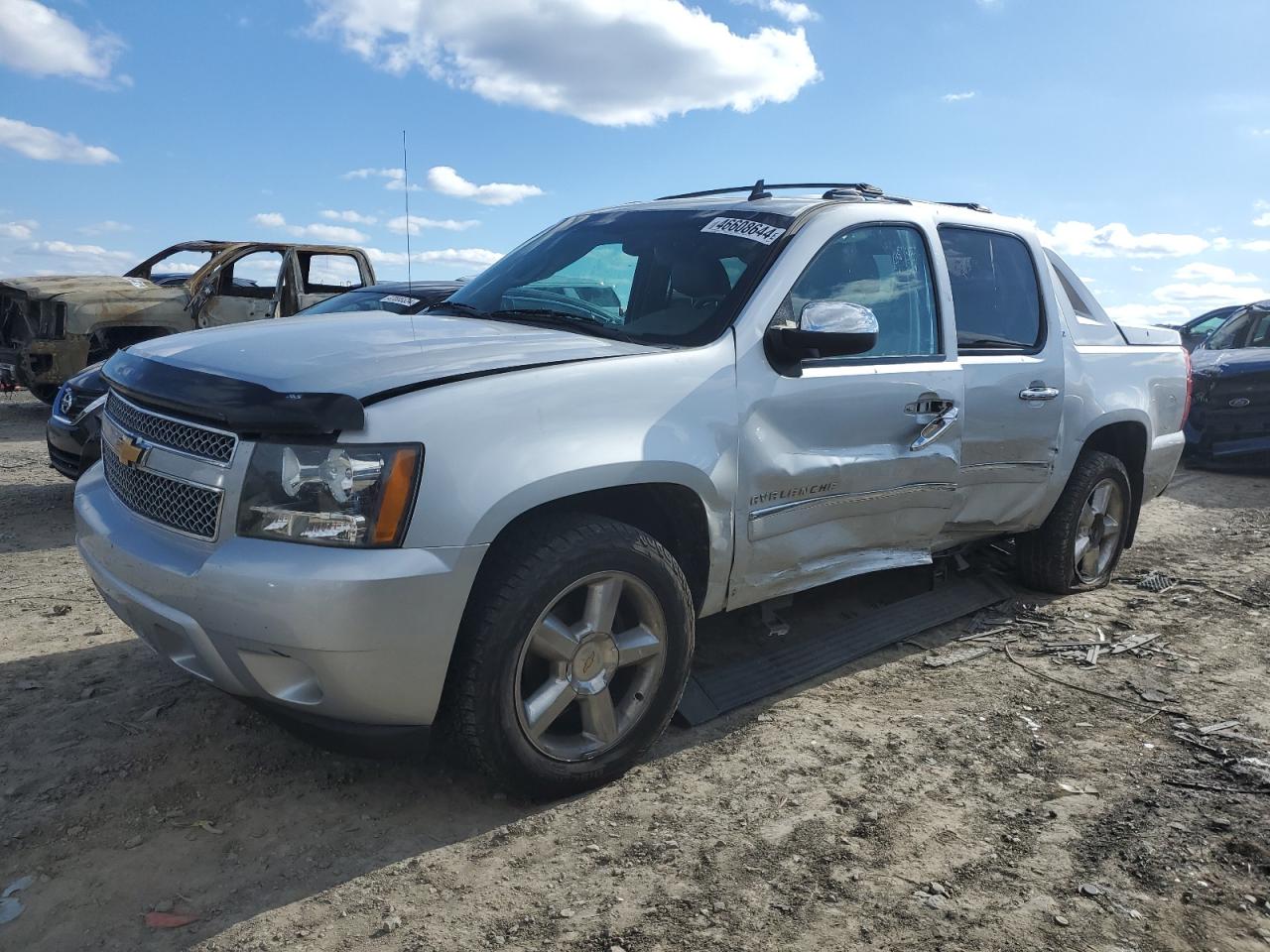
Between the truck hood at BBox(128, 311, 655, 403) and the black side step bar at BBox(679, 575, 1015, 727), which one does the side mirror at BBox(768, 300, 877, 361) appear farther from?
the black side step bar at BBox(679, 575, 1015, 727)

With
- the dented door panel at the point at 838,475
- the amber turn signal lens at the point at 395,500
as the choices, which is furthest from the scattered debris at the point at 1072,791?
the amber turn signal lens at the point at 395,500

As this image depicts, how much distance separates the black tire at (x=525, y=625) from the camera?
2604 millimetres

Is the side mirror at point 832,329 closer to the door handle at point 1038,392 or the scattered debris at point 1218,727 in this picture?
the door handle at point 1038,392

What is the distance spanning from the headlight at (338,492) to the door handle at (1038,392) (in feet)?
9.47

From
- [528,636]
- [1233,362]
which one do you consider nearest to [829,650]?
[528,636]

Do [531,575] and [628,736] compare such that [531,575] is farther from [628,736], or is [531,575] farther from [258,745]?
[258,745]

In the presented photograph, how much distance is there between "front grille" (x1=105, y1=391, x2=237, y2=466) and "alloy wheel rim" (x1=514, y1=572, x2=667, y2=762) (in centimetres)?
94

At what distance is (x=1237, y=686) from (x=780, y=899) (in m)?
2.55

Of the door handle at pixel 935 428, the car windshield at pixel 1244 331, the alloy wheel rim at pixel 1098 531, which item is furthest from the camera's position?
the car windshield at pixel 1244 331

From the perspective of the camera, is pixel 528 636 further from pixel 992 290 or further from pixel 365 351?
pixel 992 290

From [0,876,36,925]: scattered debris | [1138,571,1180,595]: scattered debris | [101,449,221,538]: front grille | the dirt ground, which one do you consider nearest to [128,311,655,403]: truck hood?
[101,449,221,538]: front grille

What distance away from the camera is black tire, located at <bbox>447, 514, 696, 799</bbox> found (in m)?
2.60

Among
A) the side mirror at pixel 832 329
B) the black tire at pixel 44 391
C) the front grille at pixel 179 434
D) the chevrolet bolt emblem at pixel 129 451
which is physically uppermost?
the side mirror at pixel 832 329

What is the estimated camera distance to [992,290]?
4.36 meters
